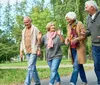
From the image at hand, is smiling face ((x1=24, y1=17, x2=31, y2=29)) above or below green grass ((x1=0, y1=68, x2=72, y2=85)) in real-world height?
above

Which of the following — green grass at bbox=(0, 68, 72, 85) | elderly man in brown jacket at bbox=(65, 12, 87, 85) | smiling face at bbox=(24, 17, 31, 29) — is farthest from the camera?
green grass at bbox=(0, 68, 72, 85)

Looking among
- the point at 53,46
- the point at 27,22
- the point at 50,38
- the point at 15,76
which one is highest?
the point at 27,22

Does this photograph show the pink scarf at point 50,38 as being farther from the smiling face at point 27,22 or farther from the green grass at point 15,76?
the green grass at point 15,76

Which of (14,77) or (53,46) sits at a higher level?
(53,46)

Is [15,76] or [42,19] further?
[42,19]

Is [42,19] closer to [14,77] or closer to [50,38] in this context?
[14,77]

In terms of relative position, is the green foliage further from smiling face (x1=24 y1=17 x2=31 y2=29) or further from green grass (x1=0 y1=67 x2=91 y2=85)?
smiling face (x1=24 y1=17 x2=31 y2=29)

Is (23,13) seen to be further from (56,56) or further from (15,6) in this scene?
(56,56)

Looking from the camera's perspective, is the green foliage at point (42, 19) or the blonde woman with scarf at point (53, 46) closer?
the blonde woman with scarf at point (53, 46)

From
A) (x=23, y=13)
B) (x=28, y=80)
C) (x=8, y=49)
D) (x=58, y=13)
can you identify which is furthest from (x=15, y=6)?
(x=28, y=80)

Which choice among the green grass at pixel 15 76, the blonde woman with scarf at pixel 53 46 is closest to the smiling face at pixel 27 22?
the blonde woman with scarf at pixel 53 46

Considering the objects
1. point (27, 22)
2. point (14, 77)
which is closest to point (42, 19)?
point (14, 77)

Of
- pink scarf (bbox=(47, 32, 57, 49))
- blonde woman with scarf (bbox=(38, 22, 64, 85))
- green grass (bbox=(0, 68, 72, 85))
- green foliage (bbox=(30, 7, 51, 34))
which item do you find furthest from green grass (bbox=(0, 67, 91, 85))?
green foliage (bbox=(30, 7, 51, 34))

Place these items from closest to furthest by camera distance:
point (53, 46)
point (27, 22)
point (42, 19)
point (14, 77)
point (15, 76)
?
point (53, 46), point (27, 22), point (14, 77), point (15, 76), point (42, 19)
